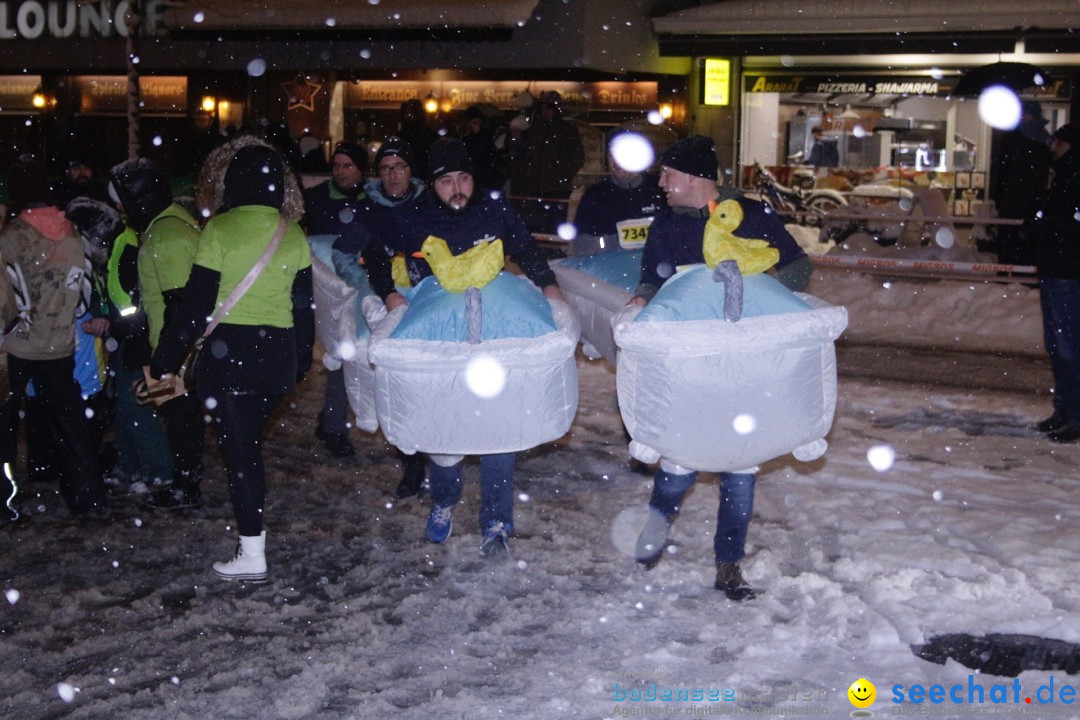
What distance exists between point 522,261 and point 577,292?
5.47 feet

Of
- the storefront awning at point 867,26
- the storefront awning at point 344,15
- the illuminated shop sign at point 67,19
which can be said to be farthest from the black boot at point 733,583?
the illuminated shop sign at point 67,19

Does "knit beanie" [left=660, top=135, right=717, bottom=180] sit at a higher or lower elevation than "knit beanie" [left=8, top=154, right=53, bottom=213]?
higher

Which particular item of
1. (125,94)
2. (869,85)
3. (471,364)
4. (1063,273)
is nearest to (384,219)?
(471,364)

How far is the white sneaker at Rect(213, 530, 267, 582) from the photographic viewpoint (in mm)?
5406

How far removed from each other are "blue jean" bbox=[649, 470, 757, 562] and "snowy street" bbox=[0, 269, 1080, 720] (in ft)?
0.73

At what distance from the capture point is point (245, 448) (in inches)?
210

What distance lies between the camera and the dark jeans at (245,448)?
5297 millimetres

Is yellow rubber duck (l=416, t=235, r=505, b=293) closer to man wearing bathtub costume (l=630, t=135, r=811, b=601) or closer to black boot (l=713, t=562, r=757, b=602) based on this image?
man wearing bathtub costume (l=630, t=135, r=811, b=601)

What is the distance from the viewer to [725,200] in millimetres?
4953

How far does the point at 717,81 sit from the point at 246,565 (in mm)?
15030

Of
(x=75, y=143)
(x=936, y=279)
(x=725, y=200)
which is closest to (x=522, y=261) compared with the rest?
(x=725, y=200)

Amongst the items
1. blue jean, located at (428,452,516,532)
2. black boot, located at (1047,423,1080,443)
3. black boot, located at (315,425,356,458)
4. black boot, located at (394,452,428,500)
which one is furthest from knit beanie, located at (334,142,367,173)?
→ black boot, located at (1047,423,1080,443)

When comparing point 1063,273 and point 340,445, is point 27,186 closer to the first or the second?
point 340,445

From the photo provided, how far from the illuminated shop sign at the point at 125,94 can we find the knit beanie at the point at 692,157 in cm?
1873
